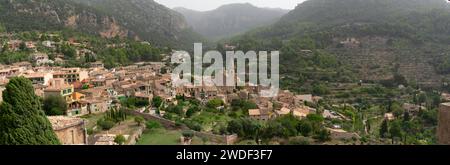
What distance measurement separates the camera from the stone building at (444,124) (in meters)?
3.53

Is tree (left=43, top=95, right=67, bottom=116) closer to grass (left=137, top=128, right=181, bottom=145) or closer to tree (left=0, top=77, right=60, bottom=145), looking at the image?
grass (left=137, top=128, right=181, bottom=145)

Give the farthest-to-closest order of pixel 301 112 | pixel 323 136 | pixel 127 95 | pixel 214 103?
pixel 301 112 < pixel 127 95 < pixel 214 103 < pixel 323 136

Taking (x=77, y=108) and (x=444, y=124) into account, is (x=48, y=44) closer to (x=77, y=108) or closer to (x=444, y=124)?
(x=77, y=108)

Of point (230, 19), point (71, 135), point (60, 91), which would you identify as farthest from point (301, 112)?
point (230, 19)

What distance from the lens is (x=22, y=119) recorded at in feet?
16.8

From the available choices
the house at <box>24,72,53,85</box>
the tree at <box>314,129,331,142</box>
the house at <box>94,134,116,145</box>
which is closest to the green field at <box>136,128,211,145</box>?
the house at <box>94,134,116,145</box>

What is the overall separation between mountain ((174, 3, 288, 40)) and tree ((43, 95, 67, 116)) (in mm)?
84293

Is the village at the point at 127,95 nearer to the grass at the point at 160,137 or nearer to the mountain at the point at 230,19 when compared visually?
the grass at the point at 160,137

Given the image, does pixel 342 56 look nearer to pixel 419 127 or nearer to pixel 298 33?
pixel 298 33

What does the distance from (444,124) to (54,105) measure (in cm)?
1105

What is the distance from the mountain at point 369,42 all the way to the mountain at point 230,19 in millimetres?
43641

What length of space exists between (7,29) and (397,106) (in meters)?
24.3

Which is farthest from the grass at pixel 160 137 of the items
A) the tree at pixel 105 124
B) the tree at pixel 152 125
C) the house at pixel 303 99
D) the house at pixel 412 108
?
the house at pixel 412 108
